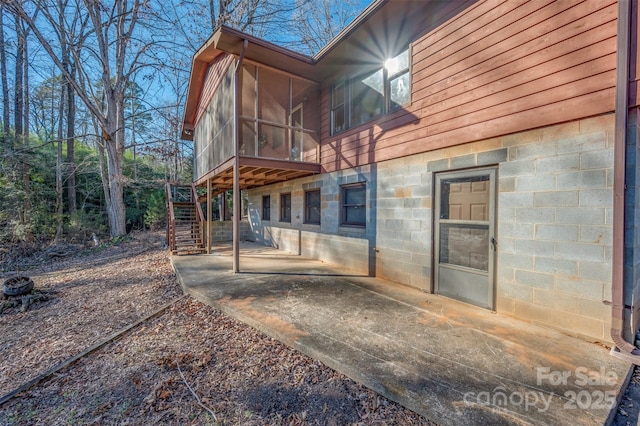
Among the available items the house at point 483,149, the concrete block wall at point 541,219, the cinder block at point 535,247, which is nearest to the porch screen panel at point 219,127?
the house at point 483,149

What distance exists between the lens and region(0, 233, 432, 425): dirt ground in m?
2.09

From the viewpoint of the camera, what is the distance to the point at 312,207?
774cm

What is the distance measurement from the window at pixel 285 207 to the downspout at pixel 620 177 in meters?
7.58

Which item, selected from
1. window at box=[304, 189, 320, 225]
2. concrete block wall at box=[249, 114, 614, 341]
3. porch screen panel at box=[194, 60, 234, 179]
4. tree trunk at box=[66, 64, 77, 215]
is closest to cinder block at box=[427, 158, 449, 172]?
concrete block wall at box=[249, 114, 614, 341]

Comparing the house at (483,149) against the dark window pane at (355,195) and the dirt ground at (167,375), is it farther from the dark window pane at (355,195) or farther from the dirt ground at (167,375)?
the dirt ground at (167,375)

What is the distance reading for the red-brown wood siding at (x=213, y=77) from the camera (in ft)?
21.6

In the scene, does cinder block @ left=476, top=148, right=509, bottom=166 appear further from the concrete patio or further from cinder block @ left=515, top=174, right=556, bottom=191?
the concrete patio

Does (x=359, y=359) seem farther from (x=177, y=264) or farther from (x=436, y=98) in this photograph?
(x=177, y=264)

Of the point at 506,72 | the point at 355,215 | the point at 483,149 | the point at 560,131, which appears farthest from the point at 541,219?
the point at 355,215

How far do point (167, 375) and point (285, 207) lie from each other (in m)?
6.93

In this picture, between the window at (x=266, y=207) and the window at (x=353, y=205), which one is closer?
the window at (x=353, y=205)

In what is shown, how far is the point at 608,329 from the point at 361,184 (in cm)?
423

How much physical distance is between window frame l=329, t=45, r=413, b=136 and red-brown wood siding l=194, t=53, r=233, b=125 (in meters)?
2.56

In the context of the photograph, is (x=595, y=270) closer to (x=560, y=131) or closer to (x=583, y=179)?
(x=583, y=179)
